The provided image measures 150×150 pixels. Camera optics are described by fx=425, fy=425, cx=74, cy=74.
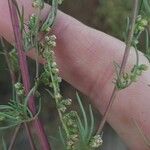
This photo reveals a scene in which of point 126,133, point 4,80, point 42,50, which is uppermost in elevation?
point 42,50

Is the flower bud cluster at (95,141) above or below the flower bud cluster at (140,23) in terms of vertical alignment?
below

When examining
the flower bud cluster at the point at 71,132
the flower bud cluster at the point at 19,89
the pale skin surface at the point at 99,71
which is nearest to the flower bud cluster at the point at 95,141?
the flower bud cluster at the point at 71,132

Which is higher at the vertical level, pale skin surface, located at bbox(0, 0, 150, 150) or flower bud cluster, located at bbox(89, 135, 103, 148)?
flower bud cluster, located at bbox(89, 135, 103, 148)

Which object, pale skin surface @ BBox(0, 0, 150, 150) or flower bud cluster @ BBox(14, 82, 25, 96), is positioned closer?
flower bud cluster @ BBox(14, 82, 25, 96)

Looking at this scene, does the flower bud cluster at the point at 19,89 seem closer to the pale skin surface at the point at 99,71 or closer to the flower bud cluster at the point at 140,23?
the flower bud cluster at the point at 140,23

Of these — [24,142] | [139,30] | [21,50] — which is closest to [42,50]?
[21,50]

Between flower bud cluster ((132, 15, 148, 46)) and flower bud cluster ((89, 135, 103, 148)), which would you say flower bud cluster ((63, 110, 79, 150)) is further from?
flower bud cluster ((132, 15, 148, 46))

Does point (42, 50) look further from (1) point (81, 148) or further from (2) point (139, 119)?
(2) point (139, 119)

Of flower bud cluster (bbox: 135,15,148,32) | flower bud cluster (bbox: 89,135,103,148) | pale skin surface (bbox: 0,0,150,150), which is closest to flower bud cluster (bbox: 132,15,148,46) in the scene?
flower bud cluster (bbox: 135,15,148,32)
